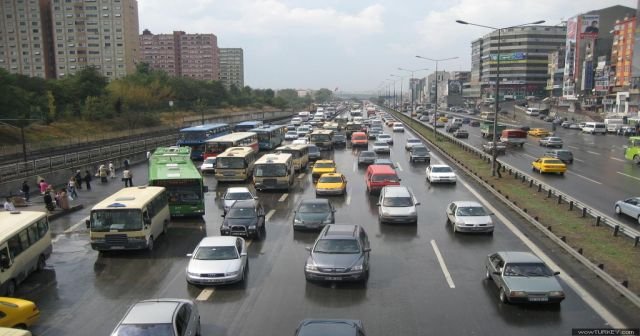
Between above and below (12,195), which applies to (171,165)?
above

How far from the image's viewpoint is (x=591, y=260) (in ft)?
59.3

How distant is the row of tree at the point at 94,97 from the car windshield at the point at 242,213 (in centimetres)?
3690

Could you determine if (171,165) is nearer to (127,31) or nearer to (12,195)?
(12,195)

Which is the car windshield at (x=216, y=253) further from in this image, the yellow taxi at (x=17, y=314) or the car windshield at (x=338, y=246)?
the yellow taxi at (x=17, y=314)

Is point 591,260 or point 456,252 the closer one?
point 591,260

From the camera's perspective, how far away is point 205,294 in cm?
1603

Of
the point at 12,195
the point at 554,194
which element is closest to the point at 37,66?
the point at 12,195

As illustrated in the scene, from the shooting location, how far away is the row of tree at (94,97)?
215 ft

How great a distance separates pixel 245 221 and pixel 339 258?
6.89 meters

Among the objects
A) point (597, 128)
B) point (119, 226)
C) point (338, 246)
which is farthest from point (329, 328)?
point (597, 128)

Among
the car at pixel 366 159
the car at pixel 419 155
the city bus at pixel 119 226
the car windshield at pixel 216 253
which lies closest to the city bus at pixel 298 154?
the car at pixel 366 159

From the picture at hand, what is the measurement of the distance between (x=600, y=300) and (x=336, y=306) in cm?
731

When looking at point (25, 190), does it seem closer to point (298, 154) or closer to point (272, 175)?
point (272, 175)

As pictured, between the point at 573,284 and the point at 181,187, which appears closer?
the point at 573,284
